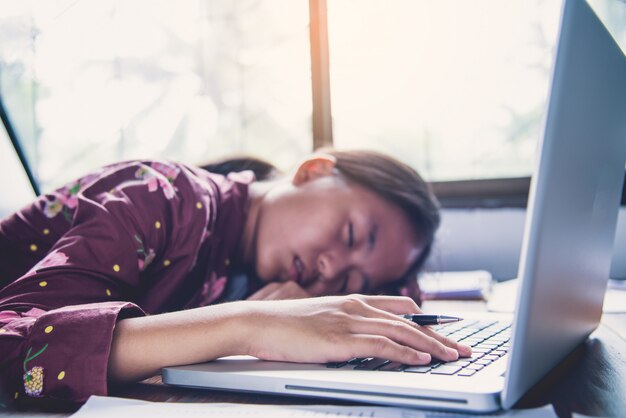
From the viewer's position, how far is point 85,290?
63cm

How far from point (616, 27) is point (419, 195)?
0.84 meters

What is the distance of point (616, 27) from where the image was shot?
144 centimetres

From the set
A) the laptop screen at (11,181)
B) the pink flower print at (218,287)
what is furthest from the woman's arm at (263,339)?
the laptop screen at (11,181)

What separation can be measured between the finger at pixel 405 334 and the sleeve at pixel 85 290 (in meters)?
0.24

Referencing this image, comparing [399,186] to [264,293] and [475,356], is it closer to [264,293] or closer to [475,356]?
[264,293]

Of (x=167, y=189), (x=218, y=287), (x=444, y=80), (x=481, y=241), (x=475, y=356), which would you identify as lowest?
(x=481, y=241)

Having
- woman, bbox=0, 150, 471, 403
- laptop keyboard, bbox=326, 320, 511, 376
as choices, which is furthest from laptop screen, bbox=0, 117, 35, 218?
laptop keyboard, bbox=326, 320, 511, 376

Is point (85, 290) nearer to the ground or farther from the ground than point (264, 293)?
farther from the ground

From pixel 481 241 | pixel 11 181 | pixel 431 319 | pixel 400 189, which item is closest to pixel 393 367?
pixel 431 319

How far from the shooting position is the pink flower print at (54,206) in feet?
3.09

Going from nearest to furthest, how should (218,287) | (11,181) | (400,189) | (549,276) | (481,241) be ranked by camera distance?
(549,276) → (218,287) → (400,189) → (481,241) → (11,181)

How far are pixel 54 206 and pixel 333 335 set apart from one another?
0.68m

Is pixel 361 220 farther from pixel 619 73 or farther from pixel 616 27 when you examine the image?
pixel 616 27

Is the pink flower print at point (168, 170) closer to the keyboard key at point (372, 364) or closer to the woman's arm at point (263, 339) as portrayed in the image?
the woman's arm at point (263, 339)
